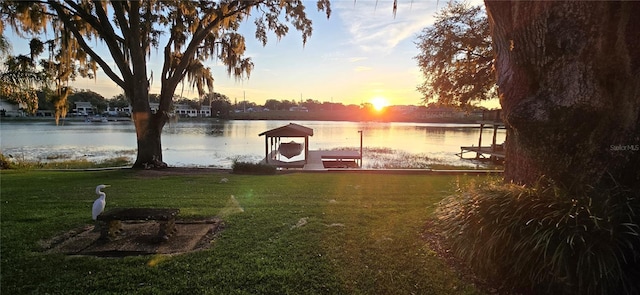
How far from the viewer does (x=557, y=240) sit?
2.65 meters

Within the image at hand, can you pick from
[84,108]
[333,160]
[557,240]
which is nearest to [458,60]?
[333,160]

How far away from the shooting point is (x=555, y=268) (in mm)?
2551

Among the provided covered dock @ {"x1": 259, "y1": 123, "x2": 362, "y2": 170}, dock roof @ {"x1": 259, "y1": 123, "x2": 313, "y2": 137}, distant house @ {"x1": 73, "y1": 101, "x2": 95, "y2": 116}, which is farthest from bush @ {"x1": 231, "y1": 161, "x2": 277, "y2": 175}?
distant house @ {"x1": 73, "y1": 101, "x2": 95, "y2": 116}

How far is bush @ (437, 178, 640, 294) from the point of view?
254 centimetres

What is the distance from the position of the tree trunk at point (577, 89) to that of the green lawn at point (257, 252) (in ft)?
5.17

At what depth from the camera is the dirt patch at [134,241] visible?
3.62m

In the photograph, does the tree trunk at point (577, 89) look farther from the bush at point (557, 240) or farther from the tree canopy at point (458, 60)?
the tree canopy at point (458, 60)

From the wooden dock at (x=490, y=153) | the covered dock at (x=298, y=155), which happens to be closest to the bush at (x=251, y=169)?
the covered dock at (x=298, y=155)

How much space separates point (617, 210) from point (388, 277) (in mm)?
1975

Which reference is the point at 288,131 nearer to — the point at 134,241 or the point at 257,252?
the point at 134,241

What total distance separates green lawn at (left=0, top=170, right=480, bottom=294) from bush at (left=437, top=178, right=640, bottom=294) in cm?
39

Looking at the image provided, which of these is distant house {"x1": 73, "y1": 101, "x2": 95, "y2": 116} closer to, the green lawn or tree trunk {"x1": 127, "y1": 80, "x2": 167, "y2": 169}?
tree trunk {"x1": 127, "y1": 80, "x2": 167, "y2": 169}

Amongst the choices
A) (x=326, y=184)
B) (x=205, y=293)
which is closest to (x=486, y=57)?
(x=326, y=184)

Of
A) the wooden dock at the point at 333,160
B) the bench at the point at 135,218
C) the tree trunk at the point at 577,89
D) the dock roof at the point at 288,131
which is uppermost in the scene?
the tree trunk at the point at 577,89
